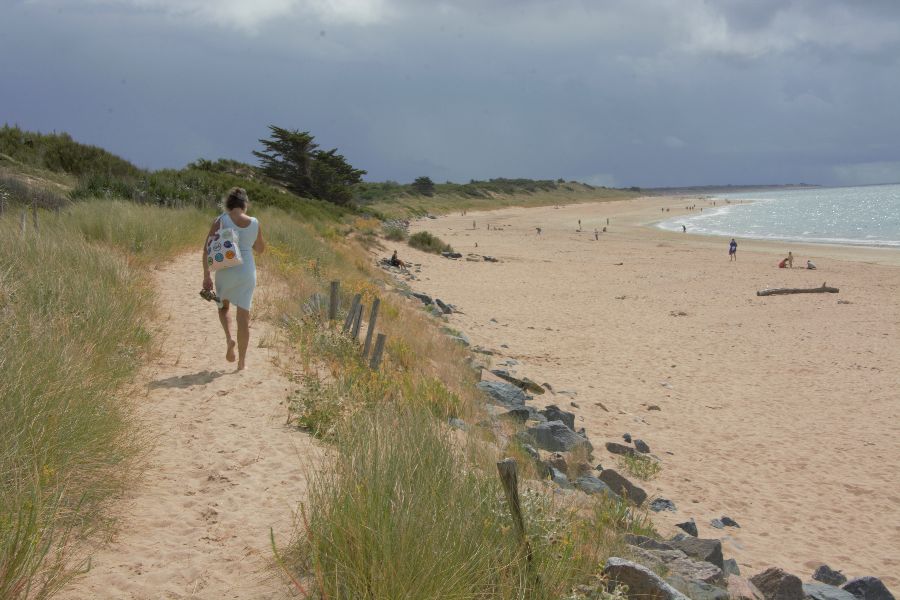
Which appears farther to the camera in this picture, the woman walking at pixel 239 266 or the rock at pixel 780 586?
the woman walking at pixel 239 266

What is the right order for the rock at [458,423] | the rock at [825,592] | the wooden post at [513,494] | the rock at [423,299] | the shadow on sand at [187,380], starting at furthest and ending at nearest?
1. the rock at [423,299]
2. the rock at [458,423]
3. the shadow on sand at [187,380]
4. the rock at [825,592]
5. the wooden post at [513,494]

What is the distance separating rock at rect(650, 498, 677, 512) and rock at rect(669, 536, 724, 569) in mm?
1304

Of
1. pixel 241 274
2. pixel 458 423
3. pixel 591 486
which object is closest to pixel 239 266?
pixel 241 274

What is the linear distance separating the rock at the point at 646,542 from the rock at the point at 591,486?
4.06 feet

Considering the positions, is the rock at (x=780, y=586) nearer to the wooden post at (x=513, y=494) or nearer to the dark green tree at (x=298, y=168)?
the wooden post at (x=513, y=494)

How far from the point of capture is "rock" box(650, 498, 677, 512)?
6172 millimetres

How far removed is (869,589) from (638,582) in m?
2.74

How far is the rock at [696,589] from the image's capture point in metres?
3.79

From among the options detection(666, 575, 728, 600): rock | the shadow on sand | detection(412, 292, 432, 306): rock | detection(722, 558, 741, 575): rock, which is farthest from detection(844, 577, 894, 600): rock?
detection(412, 292, 432, 306): rock

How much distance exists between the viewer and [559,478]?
5.90 m

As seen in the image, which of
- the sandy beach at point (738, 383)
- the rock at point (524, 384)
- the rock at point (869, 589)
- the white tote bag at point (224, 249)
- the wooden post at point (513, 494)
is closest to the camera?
the wooden post at point (513, 494)

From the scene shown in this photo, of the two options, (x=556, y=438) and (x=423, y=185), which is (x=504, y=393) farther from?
(x=423, y=185)

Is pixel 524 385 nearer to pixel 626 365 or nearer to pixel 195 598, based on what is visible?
pixel 626 365

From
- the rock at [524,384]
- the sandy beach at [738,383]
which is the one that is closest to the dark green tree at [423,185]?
the sandy beach at [738,383]
